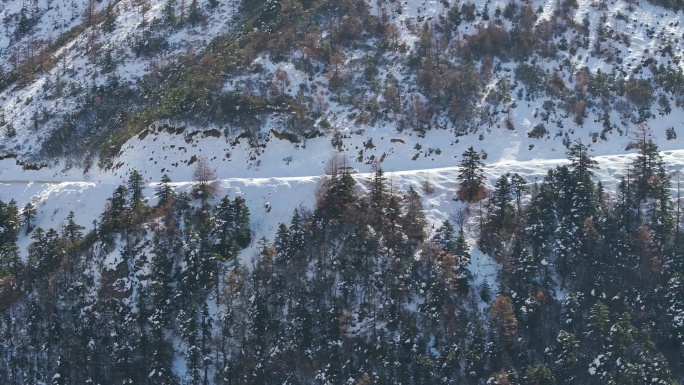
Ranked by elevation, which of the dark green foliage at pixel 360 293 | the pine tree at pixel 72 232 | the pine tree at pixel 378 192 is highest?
the pine tree at pixel 378 192

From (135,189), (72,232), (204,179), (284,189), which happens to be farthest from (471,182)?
(72,232)

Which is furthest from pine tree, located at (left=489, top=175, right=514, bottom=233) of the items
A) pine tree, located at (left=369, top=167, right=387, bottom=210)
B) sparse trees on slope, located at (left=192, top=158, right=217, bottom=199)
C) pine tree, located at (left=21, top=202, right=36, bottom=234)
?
pine tree, located at (left=21, top=202, right=36, bottom=234)

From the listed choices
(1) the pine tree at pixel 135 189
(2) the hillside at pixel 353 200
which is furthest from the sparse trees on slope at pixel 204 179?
(1) the pine tree at pixel 135 189

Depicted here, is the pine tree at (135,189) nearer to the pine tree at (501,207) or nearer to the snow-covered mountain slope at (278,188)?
the snow-covered mountain slope at (278,188)

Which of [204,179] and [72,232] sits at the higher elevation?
[204,179]

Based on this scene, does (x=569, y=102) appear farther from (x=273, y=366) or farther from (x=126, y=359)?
(x=126, y=359)

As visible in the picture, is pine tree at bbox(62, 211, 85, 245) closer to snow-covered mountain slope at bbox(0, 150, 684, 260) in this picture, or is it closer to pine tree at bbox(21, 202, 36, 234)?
snow-covered mountain slope at bbox(0, 150, 684, 260)

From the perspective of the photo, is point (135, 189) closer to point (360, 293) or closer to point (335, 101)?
point (360, 293)

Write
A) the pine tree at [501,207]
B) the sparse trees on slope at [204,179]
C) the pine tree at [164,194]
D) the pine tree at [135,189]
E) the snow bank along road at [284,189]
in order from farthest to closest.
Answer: the sparse trees on slope at [204,179] → the snow bank along road at [284,189] → the pine tree at [135,189] → the pine tree at [164,194] → the pine tree at [501,207]

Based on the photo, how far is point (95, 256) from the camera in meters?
Result: 83.4

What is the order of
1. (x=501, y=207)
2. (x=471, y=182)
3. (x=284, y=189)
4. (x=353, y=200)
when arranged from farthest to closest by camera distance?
(x=284, y=189), (x=471, y=182), (x=353, y=200), (x=501, y=207)

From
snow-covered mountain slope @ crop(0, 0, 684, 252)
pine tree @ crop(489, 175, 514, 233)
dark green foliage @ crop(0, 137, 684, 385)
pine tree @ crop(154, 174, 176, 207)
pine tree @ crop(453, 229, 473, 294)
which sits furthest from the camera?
snow-covered mountain slope @ crop(0, 0, 684, 252)

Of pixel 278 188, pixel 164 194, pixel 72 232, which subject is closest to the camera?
pixel 72 232

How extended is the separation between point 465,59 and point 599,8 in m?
27.6
